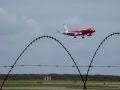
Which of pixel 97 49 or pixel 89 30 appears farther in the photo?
pixel 89 30

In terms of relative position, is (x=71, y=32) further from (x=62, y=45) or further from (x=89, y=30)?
(x=62, y=45)

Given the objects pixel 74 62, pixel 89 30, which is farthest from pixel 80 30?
pixel 74 62

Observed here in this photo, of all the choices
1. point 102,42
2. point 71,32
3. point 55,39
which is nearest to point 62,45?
point 55,39

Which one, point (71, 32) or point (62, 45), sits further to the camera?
point (71, 32)

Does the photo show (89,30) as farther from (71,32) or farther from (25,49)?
(25,49)

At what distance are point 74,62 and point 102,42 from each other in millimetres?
2904

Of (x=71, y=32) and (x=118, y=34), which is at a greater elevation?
(x=71, y=32)

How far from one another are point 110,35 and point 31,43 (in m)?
6.56

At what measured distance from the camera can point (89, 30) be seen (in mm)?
115688

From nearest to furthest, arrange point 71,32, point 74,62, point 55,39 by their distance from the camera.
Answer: point 55,39 < point 74,62 < point 71,32

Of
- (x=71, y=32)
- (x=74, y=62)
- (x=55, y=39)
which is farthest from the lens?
(x=71, y=32)

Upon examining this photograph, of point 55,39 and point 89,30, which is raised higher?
point 89,30

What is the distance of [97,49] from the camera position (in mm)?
33875

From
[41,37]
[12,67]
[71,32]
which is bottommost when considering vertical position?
[12,67]
